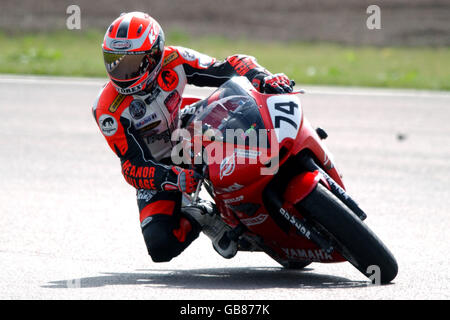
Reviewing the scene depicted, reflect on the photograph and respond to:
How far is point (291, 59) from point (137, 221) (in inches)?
595

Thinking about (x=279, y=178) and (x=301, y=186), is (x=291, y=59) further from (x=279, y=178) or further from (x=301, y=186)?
(x=301, y=186)

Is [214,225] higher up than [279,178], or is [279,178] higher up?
[279,178]

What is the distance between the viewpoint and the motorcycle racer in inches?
220

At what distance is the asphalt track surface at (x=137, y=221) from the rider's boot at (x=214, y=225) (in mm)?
185

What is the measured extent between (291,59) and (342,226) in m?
17.6

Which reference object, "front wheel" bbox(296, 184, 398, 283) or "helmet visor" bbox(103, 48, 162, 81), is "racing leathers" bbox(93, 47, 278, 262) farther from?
"front wheel" bbox(296, 184, 398, 283)

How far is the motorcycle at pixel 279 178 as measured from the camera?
4.84 metres

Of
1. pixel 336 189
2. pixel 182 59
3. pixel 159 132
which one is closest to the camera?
pixel 336 189

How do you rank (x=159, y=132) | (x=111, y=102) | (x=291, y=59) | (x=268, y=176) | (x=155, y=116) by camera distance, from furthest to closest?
(x=291, y=59), (x=159, y=132), (x=155, y=116), (x=111, y=102), (x=268, y=176)

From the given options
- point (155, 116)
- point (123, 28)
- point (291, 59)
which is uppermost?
point (123, 28)

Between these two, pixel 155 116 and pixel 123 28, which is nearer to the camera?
pixel 123 28

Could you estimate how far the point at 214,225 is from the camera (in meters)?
5.84

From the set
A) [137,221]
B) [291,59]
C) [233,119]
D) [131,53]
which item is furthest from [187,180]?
[291,59]

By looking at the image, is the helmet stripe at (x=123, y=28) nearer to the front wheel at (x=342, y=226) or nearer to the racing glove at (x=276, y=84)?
the racing glove at (x=276, y=84)
